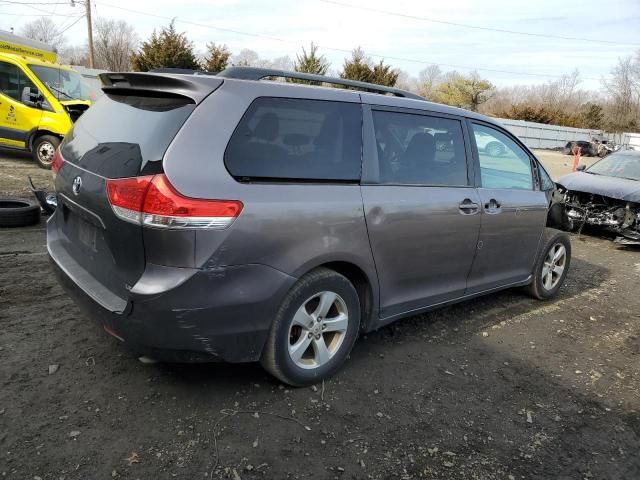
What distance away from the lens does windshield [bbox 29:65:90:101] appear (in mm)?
11547

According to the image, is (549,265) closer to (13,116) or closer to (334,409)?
(334,409)

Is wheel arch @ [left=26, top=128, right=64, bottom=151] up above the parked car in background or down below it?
above

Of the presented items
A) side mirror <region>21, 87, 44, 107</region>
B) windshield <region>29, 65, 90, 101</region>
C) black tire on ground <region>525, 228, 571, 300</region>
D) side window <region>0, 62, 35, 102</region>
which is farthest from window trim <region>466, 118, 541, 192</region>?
windshield <region>29, 65, 90, 101</region>

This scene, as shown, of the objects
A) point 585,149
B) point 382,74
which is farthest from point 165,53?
point 585,149

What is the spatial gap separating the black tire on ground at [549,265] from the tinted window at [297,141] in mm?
2699

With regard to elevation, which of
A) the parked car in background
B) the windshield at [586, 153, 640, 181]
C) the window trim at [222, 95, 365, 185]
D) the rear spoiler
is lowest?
the parked car in background

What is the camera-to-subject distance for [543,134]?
144 feet

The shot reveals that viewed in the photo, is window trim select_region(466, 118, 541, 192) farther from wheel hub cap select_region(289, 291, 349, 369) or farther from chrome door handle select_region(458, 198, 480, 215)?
wheel hub cap select_region(289, 291, 349, 369)

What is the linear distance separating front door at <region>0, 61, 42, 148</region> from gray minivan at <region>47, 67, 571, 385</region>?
8652 mm

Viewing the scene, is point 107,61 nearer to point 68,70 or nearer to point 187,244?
point 68,70

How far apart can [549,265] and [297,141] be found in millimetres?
3411

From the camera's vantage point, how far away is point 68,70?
501 inches

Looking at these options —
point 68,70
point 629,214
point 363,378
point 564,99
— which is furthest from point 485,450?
point 564,99

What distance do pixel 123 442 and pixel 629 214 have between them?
8254 millimetres
